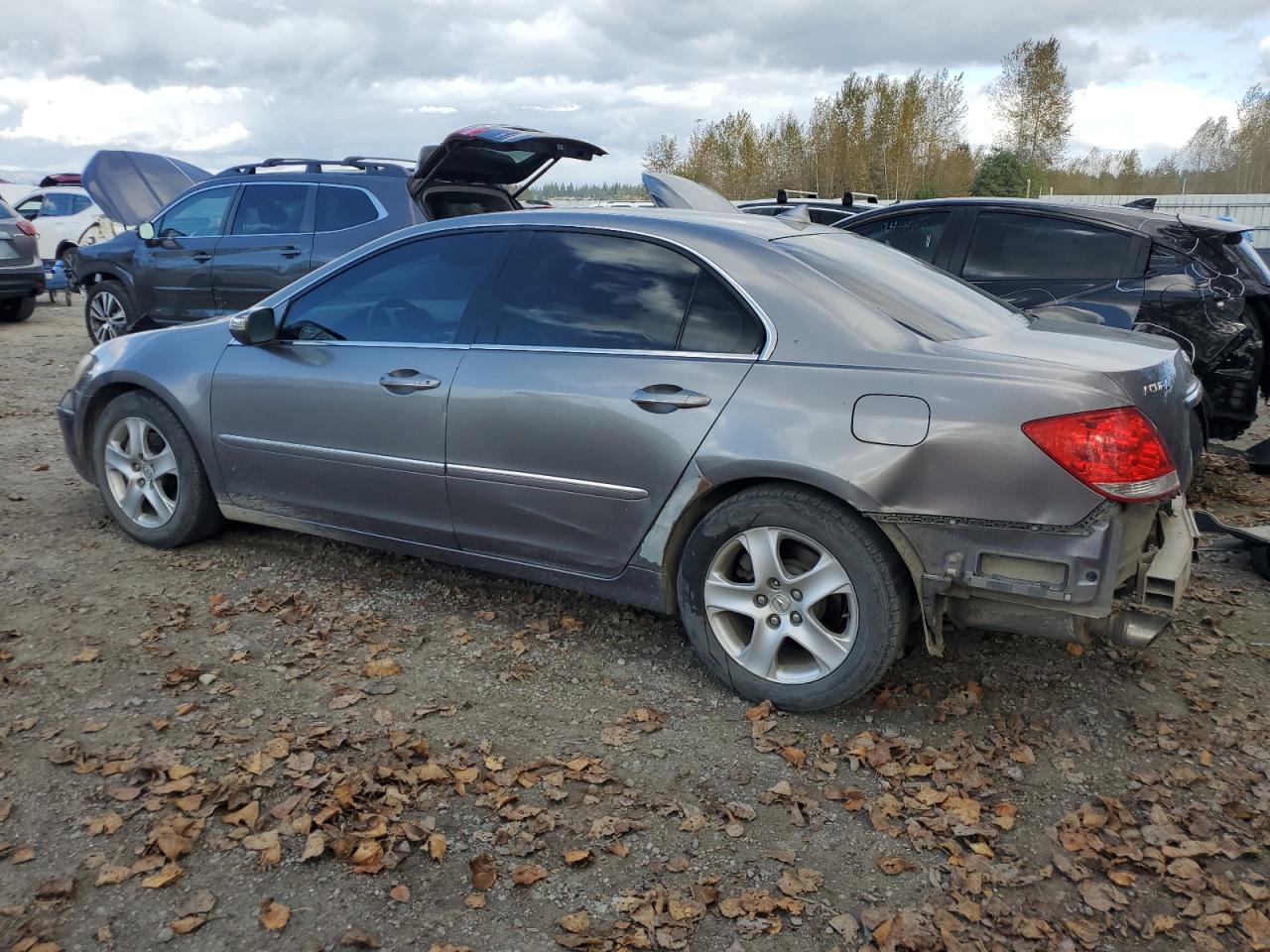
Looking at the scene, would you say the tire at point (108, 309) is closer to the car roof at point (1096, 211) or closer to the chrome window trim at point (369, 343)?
the chrome window trim at point (369, 343)

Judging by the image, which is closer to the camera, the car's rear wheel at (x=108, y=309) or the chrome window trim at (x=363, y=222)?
the chrome window trim at (x=363, y=222)

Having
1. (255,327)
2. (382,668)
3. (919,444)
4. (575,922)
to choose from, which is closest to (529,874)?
(575,922)

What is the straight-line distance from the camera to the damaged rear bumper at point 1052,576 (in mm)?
3125

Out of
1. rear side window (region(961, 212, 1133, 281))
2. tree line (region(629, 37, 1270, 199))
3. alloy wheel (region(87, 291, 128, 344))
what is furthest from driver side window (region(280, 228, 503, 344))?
tree line (region(629, 37, 1270, 199))

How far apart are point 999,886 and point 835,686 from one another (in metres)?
0.87

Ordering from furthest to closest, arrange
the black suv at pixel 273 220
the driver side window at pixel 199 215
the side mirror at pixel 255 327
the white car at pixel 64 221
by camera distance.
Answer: the white car at pixel 64 221 < the driver side window at pixel 199 215 < the black suv at pixel 273 220 < the side mirror at pixel 255 327

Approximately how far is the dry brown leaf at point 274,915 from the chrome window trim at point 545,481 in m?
1.71

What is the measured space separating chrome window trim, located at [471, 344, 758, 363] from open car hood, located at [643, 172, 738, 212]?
1.37 meters

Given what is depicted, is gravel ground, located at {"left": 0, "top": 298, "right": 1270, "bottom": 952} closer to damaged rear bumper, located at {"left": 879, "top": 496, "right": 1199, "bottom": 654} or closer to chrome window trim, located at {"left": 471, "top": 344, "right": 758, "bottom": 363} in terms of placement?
damaged rear bumper, located at {"left": 879, "top": 496, "right": 1199, "bottom": 654}

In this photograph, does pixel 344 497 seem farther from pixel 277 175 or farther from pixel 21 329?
pixel 21 329

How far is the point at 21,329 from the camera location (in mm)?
14172

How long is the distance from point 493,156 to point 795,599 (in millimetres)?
4966

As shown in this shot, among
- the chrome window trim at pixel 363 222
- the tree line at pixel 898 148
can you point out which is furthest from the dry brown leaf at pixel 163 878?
the tree line at pixel 898 148

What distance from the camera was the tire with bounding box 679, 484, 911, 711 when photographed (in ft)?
11.0
